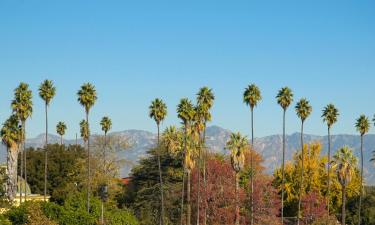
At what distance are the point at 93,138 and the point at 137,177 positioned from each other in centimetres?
1955

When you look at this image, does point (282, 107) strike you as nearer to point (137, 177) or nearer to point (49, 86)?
point (137, 177)

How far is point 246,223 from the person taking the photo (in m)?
88.6

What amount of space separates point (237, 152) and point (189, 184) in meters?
7.58

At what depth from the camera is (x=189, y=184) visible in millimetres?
84000

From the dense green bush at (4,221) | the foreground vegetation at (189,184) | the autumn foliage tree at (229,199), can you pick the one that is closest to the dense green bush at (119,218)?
the foreground vegetation at (189,184)

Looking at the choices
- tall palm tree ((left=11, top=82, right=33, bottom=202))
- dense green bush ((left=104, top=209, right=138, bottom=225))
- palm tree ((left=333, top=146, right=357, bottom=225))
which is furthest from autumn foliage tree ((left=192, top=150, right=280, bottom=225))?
tall palm tree ((left=11, top=82, right=33, bottom=202))

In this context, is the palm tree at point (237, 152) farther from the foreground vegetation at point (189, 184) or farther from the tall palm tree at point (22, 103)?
the tall palm tree at point (22, 103)

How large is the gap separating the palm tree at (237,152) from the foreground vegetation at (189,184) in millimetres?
130

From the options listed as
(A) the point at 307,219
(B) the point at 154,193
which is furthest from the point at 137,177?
(A) the point at 307,219

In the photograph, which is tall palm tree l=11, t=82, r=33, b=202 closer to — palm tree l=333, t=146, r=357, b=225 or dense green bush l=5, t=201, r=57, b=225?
dense green bush l=5, t=201, r=57, b=225

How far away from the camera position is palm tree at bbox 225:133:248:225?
277ft

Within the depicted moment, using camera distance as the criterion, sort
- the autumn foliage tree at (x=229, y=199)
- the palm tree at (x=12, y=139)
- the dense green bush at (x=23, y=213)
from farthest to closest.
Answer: the palm tree at (x=12, y=139), the autumn foliage tree at (x=229, y=199), the dense green bush at (x=23, y=213)

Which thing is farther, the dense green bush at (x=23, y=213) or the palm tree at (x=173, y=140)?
the palm tree at (x=173, y=140)

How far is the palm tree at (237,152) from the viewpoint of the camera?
84562 mm
